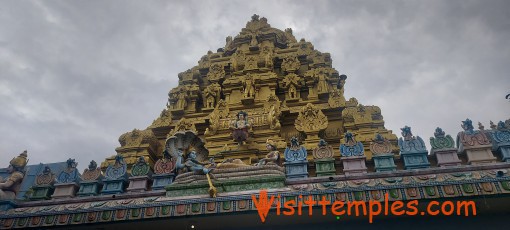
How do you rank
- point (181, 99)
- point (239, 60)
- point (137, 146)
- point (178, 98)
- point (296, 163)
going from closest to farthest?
point (296, 163), point (137, 146), point (181, 99), point (178, 98), point (239, 60)

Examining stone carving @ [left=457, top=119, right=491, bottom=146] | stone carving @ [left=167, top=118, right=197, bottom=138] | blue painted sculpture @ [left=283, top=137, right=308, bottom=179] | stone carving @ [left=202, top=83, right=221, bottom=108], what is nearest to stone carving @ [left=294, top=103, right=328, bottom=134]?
blue painted sculpture @ [left=283, top=137, right=308, bottom=179]

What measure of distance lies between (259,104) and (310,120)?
255 cm

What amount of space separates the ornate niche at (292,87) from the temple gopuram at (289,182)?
1552 millimetres

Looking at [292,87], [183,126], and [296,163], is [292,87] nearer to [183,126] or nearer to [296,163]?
[183,126]

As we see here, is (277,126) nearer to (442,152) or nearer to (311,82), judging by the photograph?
(311,82)

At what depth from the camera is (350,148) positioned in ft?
30.7

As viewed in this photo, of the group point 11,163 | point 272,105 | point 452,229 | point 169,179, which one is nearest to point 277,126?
point 272,105

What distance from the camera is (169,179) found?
9.92 m

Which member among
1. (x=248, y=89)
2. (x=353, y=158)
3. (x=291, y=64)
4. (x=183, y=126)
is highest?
(x=291, y=64)

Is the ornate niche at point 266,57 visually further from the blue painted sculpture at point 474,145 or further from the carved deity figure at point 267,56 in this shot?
the blue painted sculpture at point 474,145

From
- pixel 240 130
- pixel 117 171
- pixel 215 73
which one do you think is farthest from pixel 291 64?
pixel 117 171

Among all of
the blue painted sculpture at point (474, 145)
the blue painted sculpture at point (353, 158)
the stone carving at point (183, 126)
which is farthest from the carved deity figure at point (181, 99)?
the blue painted sculpture at point (474, 145)

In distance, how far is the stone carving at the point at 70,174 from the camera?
10383mm

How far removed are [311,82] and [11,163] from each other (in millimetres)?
10894
